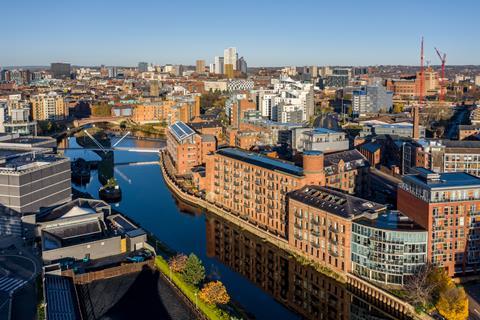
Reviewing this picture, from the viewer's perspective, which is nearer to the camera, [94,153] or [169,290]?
[169,290]

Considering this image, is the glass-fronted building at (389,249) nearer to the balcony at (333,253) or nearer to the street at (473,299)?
the balcony at (333,253)

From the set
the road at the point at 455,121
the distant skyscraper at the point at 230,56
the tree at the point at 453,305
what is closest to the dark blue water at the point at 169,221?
the tree at the point at 453,305

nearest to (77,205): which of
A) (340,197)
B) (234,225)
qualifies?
(234,225)

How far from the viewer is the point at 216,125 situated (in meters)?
31.4

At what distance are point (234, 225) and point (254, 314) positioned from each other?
6.01 meters

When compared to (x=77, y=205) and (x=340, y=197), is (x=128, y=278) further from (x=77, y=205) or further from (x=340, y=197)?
(x=340, y=197)

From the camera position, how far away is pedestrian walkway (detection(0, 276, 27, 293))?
11.3m

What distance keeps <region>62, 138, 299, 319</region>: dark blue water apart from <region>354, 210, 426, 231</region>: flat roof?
8.63 feet

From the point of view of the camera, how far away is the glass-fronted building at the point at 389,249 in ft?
37.9

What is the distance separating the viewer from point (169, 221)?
18031 millimetres

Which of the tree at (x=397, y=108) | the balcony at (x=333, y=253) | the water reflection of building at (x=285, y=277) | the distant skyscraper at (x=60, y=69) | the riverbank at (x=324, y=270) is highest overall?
the distant skyscraper at (x=60, y=69)

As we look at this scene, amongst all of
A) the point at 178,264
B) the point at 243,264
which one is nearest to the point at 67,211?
the point at 178,264

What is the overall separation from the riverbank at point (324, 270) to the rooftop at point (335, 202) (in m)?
1.37

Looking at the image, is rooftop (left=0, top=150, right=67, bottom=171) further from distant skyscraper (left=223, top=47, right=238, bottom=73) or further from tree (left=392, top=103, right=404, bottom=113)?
distant skyscraper (left=223, top=47, right=238, bottom=73)
